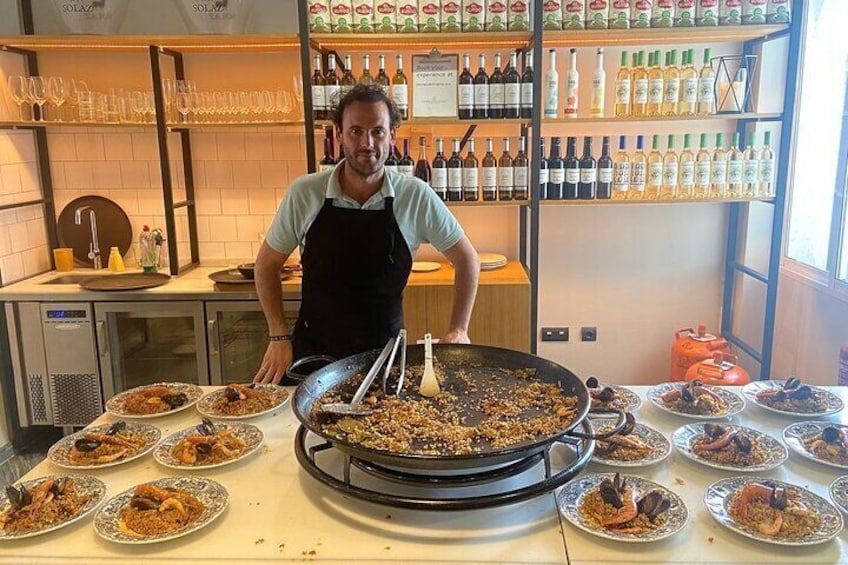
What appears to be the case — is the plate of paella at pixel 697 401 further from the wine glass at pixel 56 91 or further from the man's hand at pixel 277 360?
the wine glass at pixel 56 91

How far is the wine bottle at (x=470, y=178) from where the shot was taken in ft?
11.1

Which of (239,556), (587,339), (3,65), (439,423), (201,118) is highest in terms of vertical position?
(3,65)

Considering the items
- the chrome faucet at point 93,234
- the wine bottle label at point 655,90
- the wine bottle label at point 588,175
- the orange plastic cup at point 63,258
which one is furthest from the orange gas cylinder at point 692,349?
the orange plastic cup at point 63,258

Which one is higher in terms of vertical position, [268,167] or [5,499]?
[268,167]

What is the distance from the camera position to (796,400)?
5.81 feet

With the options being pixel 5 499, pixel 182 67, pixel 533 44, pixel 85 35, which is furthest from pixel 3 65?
pixel 5 499

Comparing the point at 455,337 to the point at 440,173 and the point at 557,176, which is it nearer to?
the point at 440,173

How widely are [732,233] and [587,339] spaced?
999mm

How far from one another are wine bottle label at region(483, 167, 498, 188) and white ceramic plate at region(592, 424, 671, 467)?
6.30ft

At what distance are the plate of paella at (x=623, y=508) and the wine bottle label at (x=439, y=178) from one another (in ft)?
7.19

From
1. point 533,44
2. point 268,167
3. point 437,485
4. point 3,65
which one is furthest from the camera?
point 268,167

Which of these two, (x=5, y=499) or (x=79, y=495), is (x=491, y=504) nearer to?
(x=79, y=495)

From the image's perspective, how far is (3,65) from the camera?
351 cm

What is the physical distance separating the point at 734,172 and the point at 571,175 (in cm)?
80
